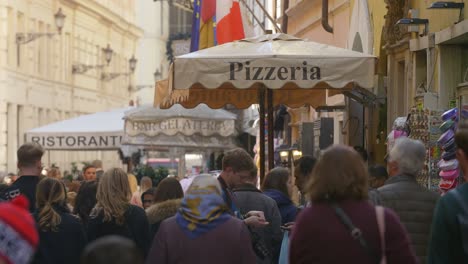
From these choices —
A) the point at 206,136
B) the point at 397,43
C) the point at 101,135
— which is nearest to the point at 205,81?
the point at 397,43

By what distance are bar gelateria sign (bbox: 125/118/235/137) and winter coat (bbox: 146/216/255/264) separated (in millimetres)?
16664

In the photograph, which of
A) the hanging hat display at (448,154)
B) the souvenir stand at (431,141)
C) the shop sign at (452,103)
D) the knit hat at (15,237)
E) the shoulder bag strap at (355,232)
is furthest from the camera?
the shop sign at (452,103)

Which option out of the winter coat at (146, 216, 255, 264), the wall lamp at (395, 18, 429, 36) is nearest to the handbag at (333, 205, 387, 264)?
the winter coat at (146, 216, 255, 264)

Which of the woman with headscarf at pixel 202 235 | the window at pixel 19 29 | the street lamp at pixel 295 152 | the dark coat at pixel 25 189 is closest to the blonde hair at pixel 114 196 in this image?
the dark coat at pixel 25 189

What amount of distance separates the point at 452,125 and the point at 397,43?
510 centimetres

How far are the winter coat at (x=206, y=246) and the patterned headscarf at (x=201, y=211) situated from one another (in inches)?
1.2

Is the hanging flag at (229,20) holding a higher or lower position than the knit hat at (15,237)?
higher

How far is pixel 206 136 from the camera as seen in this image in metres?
25.3

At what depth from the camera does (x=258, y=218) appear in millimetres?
10086

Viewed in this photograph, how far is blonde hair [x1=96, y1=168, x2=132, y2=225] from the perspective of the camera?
1055 centimetres

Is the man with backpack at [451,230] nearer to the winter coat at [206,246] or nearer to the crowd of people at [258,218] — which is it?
the crowd of people at [258,218]

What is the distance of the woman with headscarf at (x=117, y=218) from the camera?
34.6 feet

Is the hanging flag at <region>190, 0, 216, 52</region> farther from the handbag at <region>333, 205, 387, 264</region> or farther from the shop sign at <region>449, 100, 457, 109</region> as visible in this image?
the handbag at <region>333, 205, 387, 264</region>

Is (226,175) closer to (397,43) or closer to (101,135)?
(397,43)
